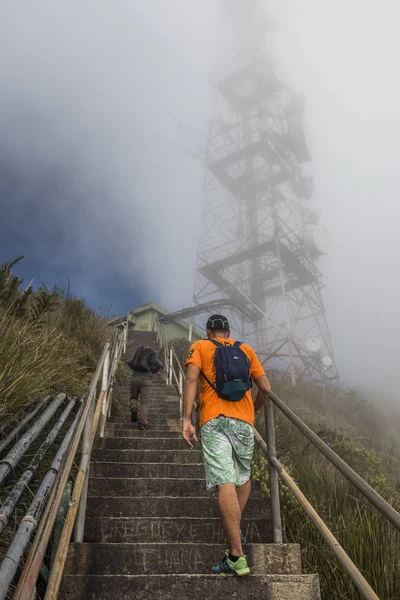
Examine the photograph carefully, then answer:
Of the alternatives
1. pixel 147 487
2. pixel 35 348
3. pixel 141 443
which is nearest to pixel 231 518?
pixel 147 487

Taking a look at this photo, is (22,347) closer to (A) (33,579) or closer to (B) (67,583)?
(B) (67,583)

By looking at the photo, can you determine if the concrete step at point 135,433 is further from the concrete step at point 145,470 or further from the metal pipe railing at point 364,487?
the metal pipe railing at point 364,487

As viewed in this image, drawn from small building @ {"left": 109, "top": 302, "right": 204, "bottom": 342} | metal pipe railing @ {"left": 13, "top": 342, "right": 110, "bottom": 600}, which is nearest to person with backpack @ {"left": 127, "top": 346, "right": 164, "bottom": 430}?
metal pipe railing @ {"left": 13, "top": 342, "right": 110, "bottom": 600}

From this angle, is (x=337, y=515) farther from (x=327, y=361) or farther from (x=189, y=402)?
(x=327, y=361)

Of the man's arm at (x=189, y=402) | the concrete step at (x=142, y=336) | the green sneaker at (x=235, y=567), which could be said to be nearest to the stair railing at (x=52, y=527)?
the man's arm at (x=189, y=402)

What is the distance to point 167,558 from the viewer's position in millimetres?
2633

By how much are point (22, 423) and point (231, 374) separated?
8.22 ft

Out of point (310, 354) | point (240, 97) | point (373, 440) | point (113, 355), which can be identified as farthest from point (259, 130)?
point (113, 355)

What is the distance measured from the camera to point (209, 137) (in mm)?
43781

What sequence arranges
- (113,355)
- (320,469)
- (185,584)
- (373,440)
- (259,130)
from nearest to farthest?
(185,584) → (320,469) → (113,355) → (373,440) → (259,130)

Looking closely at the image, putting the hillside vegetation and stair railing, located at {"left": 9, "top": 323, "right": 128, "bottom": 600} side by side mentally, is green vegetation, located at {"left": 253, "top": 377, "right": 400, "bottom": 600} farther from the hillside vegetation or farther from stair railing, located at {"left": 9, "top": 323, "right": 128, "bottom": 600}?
stair railing, located at {"left": 9, "top": 323, "right": 128, "bottom": 600}

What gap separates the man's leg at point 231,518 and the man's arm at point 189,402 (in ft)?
1.29

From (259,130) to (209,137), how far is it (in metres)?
5.93

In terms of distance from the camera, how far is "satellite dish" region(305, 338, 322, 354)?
93.0ft
